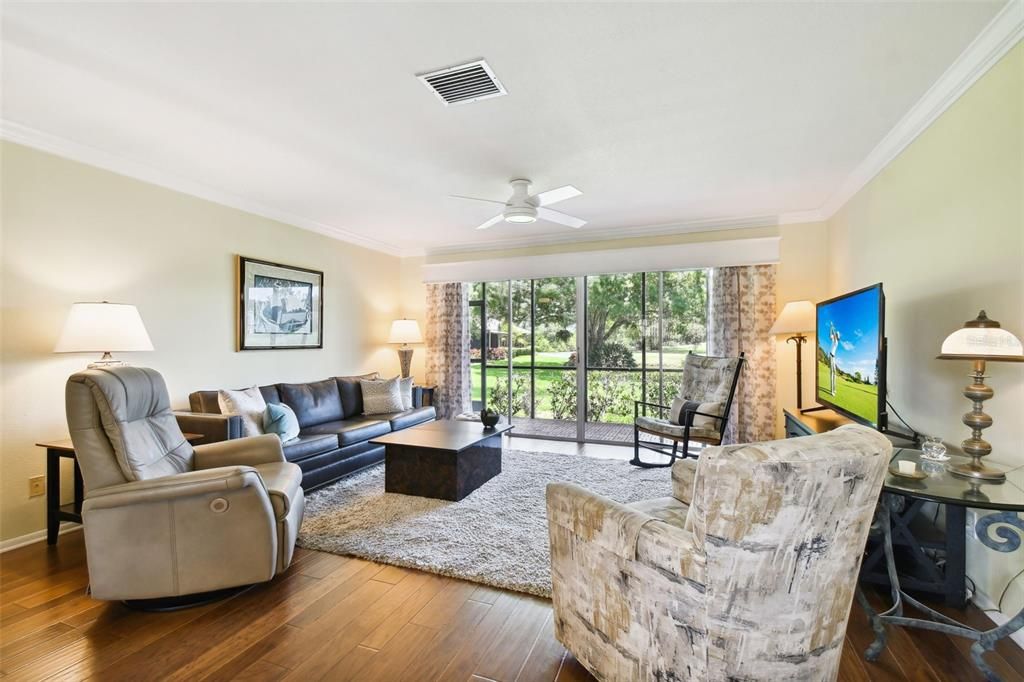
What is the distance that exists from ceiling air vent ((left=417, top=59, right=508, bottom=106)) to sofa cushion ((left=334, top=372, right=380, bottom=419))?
3.32m

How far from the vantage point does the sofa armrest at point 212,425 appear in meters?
3.10

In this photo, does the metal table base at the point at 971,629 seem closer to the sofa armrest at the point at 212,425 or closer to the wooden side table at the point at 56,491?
the sofa armrest at the point at 212,425

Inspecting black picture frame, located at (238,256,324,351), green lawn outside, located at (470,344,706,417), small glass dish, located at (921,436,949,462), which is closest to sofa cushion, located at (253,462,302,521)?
black picture frame, located at (238,256,324,351)

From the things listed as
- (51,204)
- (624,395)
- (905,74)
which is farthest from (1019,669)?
(51,204)

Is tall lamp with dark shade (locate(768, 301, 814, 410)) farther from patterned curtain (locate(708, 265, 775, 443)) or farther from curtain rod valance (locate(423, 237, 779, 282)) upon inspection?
curtain rod valance (locate(423, 237, 779, 282))

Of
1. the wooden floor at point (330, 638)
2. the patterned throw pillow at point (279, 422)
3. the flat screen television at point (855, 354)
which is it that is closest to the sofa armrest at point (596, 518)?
the wooden floor at point (330, 638)

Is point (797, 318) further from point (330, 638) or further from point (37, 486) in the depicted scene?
Result: point (37, 486)

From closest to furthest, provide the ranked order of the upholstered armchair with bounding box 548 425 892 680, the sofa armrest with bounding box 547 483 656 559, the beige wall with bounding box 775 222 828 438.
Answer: the upholstered armchair with bounding box 548 425 892 680, the sofa armrest with bounding box 547 483 656 559, the beige wall with bounding box 775 222 828 438

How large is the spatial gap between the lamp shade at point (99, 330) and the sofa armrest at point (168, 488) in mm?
1076

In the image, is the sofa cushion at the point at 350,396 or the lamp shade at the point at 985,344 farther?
the sofa cushion at the point at 350,396

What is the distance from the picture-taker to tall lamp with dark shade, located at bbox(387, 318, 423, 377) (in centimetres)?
580

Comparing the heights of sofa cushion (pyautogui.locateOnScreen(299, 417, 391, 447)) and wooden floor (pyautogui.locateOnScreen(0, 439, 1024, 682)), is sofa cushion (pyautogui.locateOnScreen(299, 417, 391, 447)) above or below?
above

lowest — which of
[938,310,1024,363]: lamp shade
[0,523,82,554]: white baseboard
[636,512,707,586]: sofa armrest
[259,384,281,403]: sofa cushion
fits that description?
[0,523,82,554]: white baseboard

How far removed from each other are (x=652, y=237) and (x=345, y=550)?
14.0 feet
